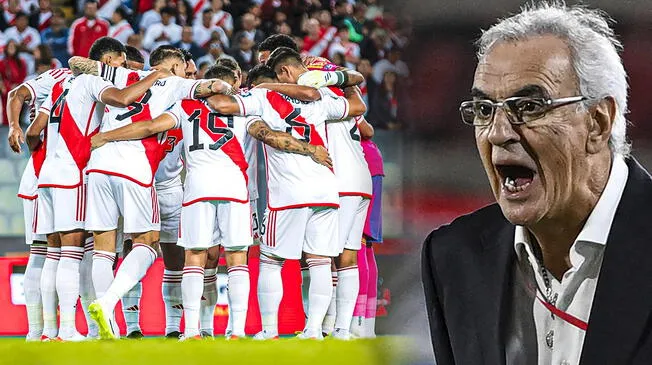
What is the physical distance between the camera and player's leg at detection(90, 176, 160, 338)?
15.5 ft

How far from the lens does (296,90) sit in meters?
4.80

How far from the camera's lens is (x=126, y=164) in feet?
15.8

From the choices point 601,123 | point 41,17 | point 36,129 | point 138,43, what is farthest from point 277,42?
point 601,123

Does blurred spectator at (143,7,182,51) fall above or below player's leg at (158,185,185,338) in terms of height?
above

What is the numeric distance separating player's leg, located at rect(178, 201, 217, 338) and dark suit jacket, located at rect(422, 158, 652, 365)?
3.48 metres

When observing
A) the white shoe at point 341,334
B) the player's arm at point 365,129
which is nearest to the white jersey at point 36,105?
the player's arm at point 365,129

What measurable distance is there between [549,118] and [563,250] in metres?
0.15

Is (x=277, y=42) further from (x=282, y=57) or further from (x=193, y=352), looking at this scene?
(x=193, y=352)

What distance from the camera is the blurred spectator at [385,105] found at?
4.69 meters

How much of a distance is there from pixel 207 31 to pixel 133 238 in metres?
0.93

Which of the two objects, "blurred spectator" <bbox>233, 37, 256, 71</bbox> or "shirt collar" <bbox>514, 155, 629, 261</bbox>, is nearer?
"shirt collar" <bbox>514, 155, 629, 261</bbox>

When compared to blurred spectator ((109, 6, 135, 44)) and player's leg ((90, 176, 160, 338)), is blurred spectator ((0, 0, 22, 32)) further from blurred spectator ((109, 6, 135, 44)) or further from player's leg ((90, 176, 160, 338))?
player's leg ((90, 176, 160, 338))

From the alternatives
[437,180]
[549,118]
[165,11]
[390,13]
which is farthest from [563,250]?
[165,11]

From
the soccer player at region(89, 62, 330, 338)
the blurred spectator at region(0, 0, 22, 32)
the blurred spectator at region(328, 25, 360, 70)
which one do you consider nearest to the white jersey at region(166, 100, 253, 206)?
the soccer player at region(89, 62, 330, 338)
